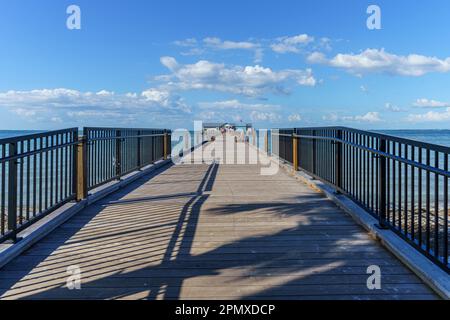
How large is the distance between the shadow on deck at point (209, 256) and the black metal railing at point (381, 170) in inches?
13.7

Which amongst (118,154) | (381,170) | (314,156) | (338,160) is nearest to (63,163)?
(118,154)

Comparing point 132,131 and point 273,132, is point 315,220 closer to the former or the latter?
point 132,131

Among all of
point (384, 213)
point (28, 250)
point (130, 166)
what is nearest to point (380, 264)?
point (384, 213)

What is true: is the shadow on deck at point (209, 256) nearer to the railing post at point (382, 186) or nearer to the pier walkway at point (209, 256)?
the pier walkway at point (209, 256)

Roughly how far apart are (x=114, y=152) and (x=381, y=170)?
551 cm

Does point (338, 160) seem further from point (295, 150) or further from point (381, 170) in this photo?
point (295, 150)

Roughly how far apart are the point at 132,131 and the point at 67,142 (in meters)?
4.29

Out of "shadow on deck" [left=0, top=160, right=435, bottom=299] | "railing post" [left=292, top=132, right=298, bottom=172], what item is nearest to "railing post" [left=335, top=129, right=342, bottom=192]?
"shadow on deck" [left=0, top=160, right=435, bottom=299]

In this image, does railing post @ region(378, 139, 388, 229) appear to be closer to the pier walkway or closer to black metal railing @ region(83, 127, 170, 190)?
the pier walkway

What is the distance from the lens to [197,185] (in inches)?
337

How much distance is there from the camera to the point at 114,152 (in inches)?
331

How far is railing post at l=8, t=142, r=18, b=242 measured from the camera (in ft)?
13.1

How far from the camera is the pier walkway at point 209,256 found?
3119 mm

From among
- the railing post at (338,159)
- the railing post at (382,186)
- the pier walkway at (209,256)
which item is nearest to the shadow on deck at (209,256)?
the pier walkway at (209,256)
